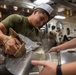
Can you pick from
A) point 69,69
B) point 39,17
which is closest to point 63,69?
point 69,69

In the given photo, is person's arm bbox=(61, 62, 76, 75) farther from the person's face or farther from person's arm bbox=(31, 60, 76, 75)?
the person's face

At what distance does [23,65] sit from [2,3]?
1964mm

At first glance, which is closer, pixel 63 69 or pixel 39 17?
pixel 63 69

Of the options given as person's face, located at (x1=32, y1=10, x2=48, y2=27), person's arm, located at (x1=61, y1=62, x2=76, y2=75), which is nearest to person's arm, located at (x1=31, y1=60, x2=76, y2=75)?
person's arm, located at (x1=61, y1=62, x2=76, y2=75)

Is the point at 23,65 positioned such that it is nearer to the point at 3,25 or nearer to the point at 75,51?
the point at 3,25

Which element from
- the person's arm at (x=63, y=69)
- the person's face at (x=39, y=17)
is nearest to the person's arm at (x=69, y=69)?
the person's arm at (x=63, y=69)

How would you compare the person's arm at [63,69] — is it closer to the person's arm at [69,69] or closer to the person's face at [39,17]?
the person's arm at [69,69]

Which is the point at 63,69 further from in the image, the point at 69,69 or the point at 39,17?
the point at 39,17

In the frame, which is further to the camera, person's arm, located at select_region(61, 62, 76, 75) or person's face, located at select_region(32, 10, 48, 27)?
person's face, located at select_region(32, 10, 48, 27)

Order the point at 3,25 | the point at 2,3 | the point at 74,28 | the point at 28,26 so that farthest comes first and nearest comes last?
1. the point at 74,28
2. the point at 2,3
3. the point at 28,26
4. the point at 3,25

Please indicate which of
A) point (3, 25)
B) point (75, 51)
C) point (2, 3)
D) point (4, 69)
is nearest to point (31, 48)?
point (4, 69)

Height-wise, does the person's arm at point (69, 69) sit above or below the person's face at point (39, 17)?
below

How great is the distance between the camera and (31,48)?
36.4 inches

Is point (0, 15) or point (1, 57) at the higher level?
point (1, 57)
